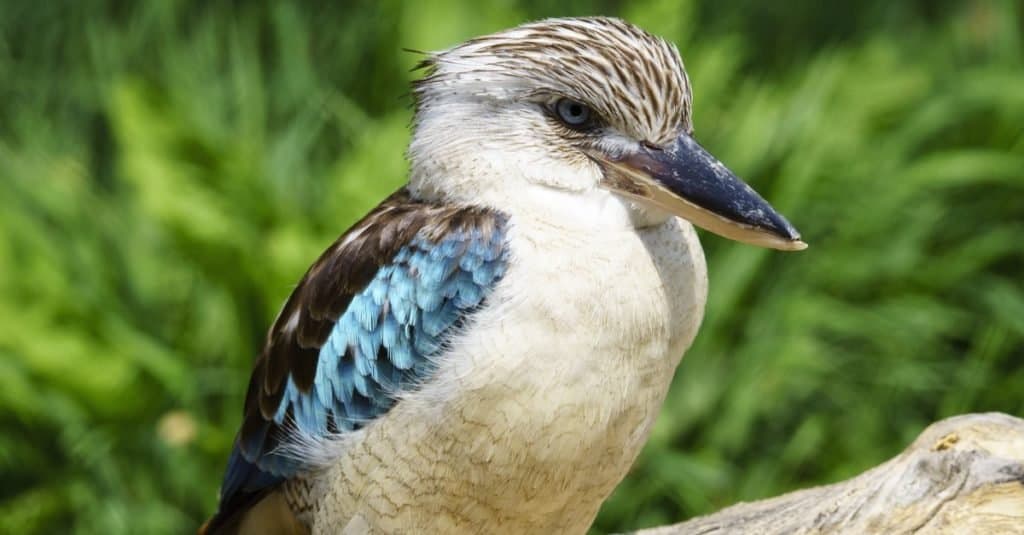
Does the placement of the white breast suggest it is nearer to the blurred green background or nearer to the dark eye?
the dark eye

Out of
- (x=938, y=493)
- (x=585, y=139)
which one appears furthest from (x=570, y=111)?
(x=938, y=493)

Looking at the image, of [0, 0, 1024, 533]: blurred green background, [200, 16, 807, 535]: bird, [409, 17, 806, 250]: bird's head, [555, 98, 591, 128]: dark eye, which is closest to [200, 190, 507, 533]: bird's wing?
[200, 16, 807, 535]: bird

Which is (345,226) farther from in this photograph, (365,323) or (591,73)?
(591,73)

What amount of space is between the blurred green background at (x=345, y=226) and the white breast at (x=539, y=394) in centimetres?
191

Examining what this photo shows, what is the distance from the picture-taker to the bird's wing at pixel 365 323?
9.37ft

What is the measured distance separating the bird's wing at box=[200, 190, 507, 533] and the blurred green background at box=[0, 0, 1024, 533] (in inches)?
59.7

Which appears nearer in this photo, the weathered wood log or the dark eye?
the dark eye

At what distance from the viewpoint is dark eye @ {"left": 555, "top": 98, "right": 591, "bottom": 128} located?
2869mm

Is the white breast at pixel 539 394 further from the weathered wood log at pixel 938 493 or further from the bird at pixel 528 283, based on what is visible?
the weathered wood log at pixel 938 493

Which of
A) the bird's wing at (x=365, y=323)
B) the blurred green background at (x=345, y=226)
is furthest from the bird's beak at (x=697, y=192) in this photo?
the blurred green background at (x=345, y=226)

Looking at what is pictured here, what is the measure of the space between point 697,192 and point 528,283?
0.37 metres

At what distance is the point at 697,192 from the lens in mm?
2828

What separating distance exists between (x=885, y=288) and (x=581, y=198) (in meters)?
2.90

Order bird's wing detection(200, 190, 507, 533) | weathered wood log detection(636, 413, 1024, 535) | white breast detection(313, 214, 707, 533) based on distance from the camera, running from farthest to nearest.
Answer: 1. weathered wood log detection(636, 413, 1024, 535)
2. bird's wing detection(200, 190, 507, 533)
3. white breast detection(313, 214, 707, 533)
